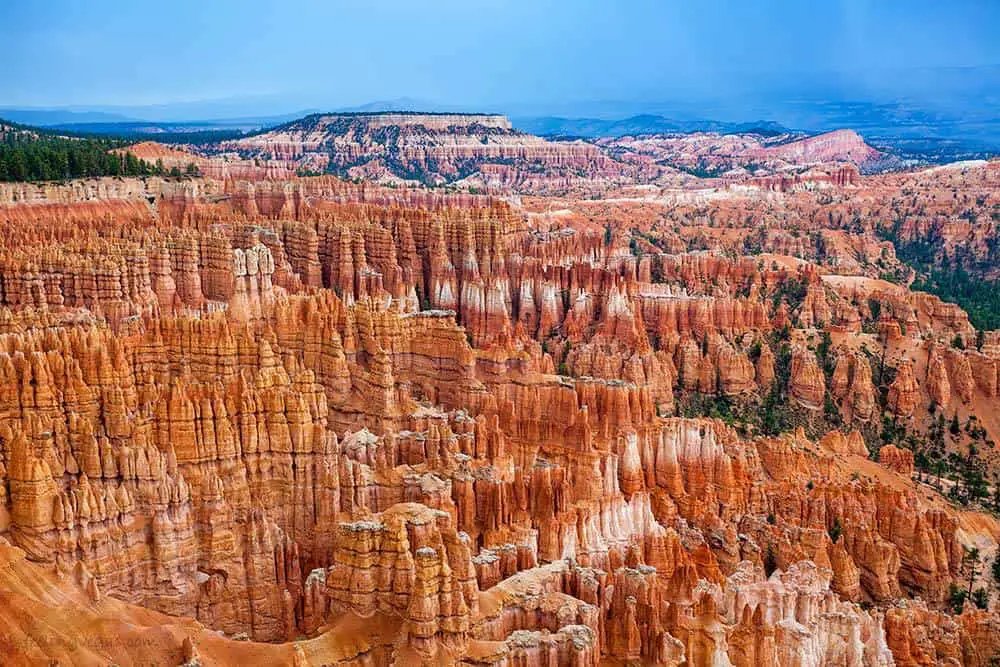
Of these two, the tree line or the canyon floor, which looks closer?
Result: the canyon floor

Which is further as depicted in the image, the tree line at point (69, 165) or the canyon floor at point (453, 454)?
the tree line at point (69, 165)

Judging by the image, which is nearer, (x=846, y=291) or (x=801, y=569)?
(x=801, y=569)

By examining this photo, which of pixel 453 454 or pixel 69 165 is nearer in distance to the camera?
pixel 453 454

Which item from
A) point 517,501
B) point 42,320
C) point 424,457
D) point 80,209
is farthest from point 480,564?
point 80,209

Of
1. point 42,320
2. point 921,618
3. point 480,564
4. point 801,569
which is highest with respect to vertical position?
point 42,320

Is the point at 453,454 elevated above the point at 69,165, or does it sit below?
below

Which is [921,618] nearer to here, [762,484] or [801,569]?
[801,569]

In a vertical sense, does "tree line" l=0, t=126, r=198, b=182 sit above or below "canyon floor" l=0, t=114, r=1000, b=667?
above

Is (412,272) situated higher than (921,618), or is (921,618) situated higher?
(412,272)
